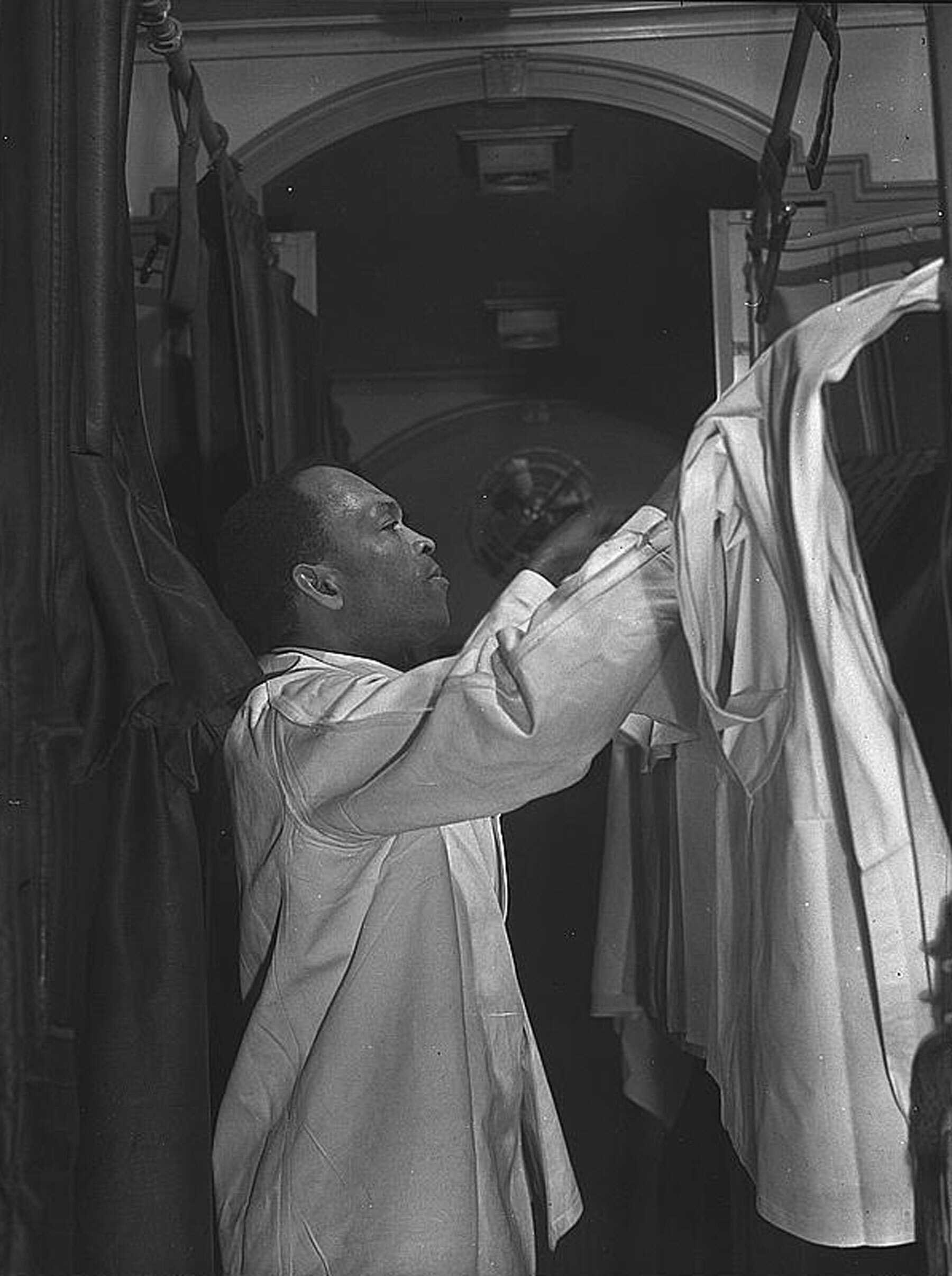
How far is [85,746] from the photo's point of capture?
93 centimetres

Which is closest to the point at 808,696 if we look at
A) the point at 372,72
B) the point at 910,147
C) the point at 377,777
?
the point at 377,777

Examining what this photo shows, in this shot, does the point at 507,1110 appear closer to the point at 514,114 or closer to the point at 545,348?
the point at 545,348

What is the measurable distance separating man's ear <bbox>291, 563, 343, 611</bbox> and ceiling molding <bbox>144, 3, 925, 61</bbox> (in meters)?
0.38

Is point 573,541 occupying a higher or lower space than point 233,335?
lower

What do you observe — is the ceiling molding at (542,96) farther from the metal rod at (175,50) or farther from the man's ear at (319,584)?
the man's ear at (319,584)

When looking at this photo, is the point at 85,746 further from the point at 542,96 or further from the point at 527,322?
the point at 542,96

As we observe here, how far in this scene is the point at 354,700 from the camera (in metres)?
0.93

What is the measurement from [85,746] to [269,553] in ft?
0.57

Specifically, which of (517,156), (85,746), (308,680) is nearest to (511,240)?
(517,156)

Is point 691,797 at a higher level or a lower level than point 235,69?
lower

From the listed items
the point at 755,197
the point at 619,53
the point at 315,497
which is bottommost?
the point at 315,497

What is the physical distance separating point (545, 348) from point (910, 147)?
0.28 metres

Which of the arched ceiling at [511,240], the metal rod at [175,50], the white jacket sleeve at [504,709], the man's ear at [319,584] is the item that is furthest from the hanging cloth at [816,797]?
the metal rod at [175,50]

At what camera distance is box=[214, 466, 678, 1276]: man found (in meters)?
0.90
